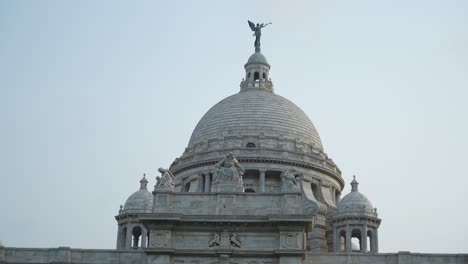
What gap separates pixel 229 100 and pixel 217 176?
34.7m

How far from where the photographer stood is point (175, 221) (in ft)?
160

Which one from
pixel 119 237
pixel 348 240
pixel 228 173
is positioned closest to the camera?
pixel 228 173

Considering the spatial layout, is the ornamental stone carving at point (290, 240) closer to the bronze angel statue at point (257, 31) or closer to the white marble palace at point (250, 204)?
the white marble palace at point (250, 204)

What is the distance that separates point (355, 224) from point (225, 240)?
24.3 m

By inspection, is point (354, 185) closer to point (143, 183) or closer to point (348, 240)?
point (348, 240)

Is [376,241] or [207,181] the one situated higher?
[207,181]

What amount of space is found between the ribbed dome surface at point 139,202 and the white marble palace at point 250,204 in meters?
0.10

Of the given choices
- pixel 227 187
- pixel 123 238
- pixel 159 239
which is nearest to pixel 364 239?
pixel 123 238

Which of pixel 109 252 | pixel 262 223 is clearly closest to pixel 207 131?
pixel 109 252

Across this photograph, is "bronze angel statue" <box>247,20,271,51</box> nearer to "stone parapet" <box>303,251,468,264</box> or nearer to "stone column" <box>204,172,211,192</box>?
"stone column" <box>204,172,211,192</box>

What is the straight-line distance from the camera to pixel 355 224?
6994 centimetres

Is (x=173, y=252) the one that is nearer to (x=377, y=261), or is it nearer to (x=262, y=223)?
(x=262, y=223)

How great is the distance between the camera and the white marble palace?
4856 centimetres

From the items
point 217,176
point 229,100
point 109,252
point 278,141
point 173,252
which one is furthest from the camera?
point 229,100
